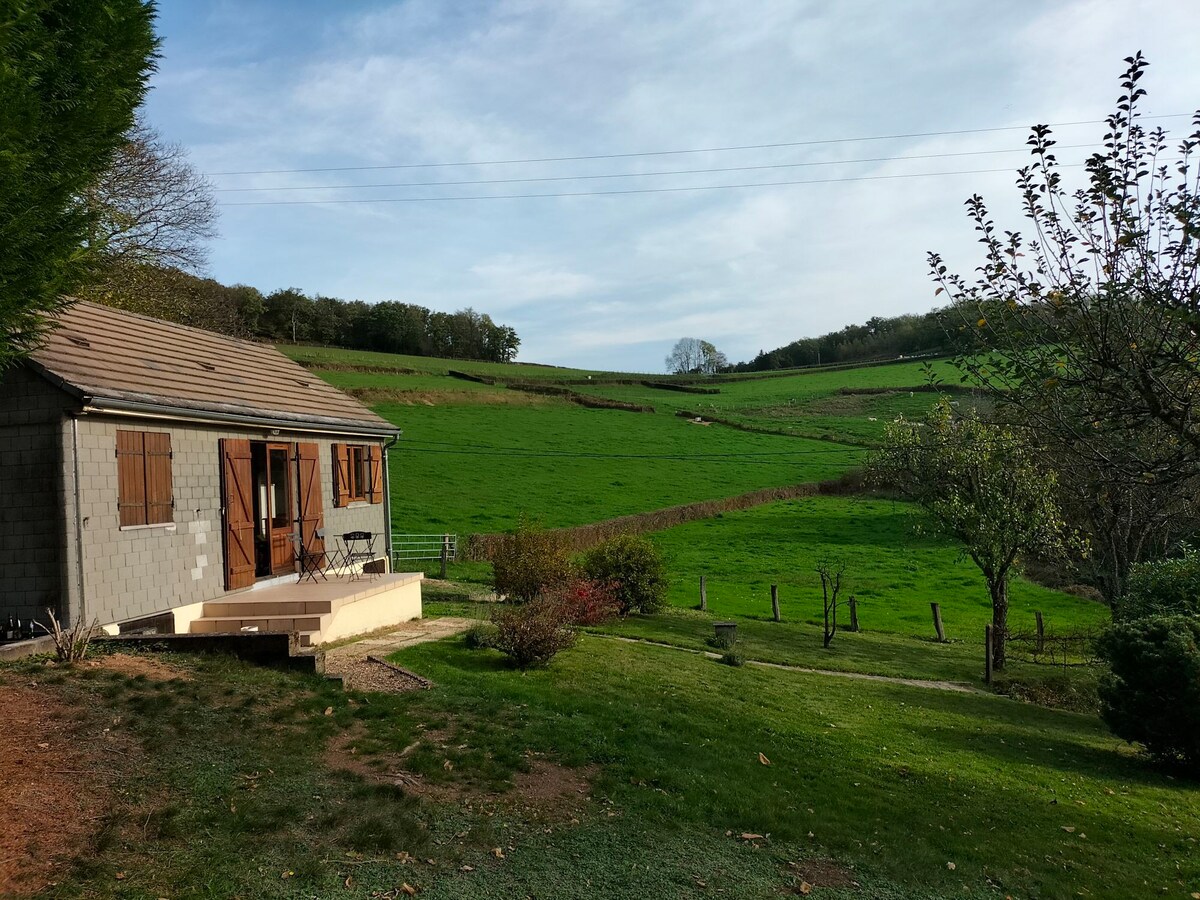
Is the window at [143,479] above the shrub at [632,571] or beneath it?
above

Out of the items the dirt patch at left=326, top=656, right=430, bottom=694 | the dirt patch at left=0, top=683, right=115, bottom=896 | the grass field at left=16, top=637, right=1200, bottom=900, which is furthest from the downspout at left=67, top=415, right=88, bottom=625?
the dirt patch at left=326, top=656, right=430, bottom=694

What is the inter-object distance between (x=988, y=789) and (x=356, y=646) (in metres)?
8.53

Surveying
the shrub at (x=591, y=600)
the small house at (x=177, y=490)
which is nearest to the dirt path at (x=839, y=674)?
the shrub at (x=591, y=600)

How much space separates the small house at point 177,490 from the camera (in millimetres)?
9766

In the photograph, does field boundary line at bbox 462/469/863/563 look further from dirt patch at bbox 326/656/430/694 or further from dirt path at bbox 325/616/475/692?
dirt patch at bbox 326/656/430/694

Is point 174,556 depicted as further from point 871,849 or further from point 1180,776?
point 1180,776

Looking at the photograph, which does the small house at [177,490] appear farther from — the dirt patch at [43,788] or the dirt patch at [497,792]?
the dirt patch at [497,792]

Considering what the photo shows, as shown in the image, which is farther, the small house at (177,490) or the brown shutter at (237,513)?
the brown shutter at (237,513)

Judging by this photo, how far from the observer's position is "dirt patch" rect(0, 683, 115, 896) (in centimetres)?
474

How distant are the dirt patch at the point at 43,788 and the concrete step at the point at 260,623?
423 cm

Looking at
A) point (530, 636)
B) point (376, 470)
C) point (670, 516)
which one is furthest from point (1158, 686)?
point (670, 516)

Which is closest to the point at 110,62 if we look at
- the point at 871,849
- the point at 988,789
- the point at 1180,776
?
the point at 871,849

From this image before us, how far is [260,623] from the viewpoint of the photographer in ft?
38.6

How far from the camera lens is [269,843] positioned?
A: 5.32 meters
